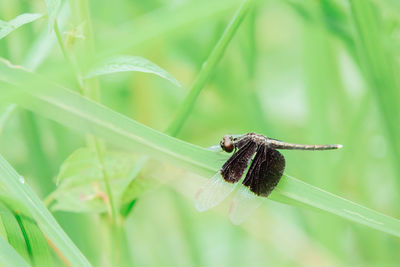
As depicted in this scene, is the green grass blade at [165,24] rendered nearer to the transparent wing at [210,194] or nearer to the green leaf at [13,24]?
the green leaf at [13,24]

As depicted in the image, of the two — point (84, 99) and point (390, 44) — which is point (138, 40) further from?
point (390, 44)

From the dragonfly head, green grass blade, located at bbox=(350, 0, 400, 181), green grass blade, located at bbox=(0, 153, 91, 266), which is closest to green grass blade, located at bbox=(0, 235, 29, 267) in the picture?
green grass blade, located at bbox=(0, 153, 91, 266)

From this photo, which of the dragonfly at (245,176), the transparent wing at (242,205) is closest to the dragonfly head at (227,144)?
the dragonfly at (245,176)

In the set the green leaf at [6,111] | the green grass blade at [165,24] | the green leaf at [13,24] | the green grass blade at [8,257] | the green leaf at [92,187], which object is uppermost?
the green leaf at [13,24]

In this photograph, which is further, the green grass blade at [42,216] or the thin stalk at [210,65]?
the thin stalk at [210,65]

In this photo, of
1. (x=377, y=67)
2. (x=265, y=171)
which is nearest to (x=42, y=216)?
(x=265, y=171)

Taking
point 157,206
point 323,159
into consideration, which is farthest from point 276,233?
point 157,206
